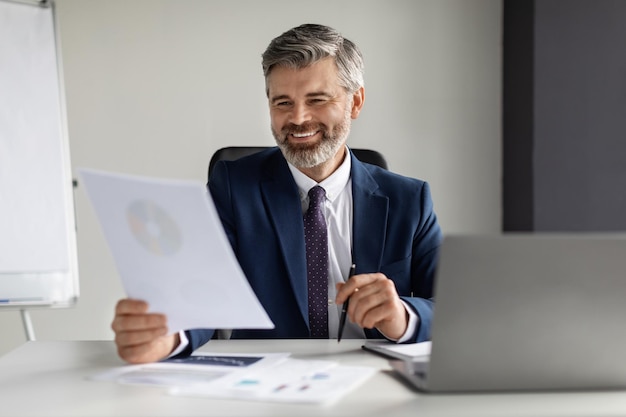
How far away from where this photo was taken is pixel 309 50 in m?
1.76

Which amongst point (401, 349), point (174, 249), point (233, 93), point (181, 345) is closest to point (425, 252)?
point (401, 349)

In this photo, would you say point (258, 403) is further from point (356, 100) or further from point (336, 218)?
point (356, 100)

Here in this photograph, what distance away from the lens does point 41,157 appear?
2.20 meters

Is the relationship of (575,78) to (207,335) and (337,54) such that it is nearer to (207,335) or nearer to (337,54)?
(337,54)

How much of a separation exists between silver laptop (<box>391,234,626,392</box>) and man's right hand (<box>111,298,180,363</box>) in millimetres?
416

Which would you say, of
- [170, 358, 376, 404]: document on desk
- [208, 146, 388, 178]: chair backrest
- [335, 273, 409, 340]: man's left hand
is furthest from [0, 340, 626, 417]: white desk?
[208, 146, 388, 178]: chair backrest

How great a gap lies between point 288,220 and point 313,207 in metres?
0.07

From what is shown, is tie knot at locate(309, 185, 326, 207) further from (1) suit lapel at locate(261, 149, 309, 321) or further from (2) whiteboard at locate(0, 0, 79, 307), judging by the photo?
(2) whiteboard at locate(0, 0, 79, 307)

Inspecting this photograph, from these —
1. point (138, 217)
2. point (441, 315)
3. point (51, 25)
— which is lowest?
point (441, 315)

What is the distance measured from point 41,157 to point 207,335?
3.55ft

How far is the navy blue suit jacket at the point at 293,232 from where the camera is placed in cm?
165

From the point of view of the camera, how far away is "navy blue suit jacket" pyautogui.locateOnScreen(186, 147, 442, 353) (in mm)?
1648

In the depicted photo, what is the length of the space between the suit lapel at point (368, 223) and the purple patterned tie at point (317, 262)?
79 millimetres

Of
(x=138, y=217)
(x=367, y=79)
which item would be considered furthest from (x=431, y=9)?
(x=138, y=217)
